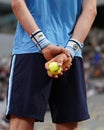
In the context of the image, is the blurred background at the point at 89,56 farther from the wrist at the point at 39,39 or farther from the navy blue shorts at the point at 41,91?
the wrist at the point at 39,39

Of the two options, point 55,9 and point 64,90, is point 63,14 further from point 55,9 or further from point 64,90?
point 64,90

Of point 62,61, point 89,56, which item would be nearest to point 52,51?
point 62,61

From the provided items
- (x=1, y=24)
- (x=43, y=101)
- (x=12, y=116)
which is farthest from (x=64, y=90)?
(x=1, y=24)

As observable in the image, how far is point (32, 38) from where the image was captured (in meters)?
2.27

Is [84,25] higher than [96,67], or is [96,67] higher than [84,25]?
[84,25]

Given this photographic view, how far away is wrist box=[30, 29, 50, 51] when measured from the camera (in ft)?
7.35

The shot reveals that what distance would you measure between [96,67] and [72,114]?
662 cm

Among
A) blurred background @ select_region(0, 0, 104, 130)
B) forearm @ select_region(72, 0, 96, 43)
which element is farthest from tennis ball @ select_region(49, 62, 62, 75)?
blurred background @ select_region(0, 0, 104, 130)

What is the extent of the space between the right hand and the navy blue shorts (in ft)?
0.21

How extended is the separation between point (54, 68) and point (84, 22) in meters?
0.38

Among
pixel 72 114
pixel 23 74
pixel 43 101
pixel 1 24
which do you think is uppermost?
pixel 23 74

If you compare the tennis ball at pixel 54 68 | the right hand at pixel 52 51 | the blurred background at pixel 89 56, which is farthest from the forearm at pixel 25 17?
the blurred background at pixel 89 56

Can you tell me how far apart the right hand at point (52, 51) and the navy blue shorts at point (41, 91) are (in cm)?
6

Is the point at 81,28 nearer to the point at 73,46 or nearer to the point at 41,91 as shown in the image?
the point at 73,46
